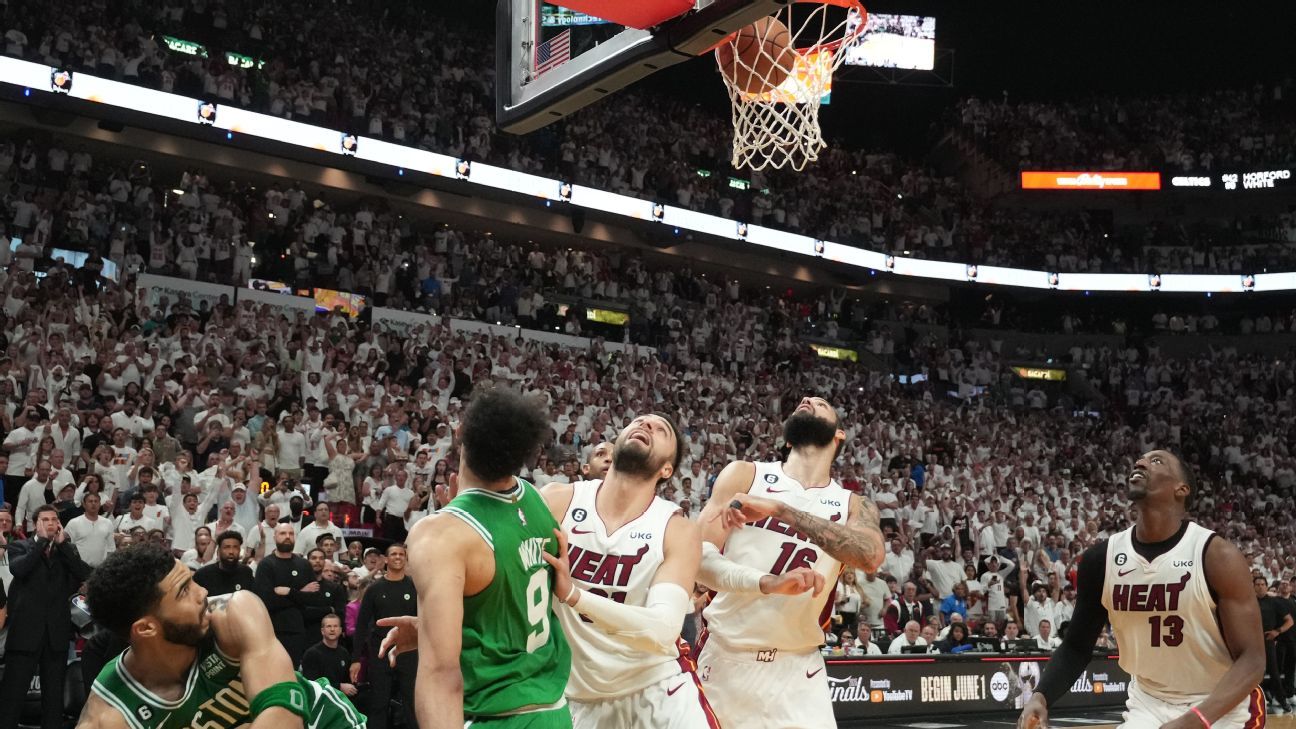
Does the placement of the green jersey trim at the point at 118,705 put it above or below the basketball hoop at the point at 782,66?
below

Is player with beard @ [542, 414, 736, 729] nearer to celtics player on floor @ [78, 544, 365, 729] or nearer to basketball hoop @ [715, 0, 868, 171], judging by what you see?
celtics player on floor @ [78, 544, 365, 729]

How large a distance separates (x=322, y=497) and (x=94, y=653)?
5744mm

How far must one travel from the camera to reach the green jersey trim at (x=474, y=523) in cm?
325

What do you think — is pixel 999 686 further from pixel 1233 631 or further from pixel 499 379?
pixel 1233 631

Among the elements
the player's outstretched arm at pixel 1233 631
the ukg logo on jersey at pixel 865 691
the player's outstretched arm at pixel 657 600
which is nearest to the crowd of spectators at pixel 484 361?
the ukg logo on jersey at pixel 865 691

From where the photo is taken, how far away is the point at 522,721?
3324 mm

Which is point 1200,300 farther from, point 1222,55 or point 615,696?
point 615,696

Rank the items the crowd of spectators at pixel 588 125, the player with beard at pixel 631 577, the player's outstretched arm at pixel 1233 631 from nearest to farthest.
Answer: the player with beard at pixel 631 577 < the player's outstretched arm at pixel 1233 631 < the crowd of spectators at pixel 588 125

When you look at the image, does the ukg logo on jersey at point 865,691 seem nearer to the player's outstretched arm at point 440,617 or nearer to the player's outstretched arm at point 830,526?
the player's outstretched arm at point 830,526

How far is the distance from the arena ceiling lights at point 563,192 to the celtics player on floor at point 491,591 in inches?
758

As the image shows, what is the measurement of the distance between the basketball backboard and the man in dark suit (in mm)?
4694

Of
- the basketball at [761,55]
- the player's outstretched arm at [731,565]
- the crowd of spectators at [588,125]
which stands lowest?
the player's outstretched arm at [731,565]

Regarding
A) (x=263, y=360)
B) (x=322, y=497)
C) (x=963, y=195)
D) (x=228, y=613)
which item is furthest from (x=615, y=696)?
(x=963, y=195)

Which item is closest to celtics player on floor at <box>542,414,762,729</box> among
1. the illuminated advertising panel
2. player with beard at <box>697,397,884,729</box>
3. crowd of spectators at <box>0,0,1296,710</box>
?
player with beard at <box>697,397,884,729</box>
